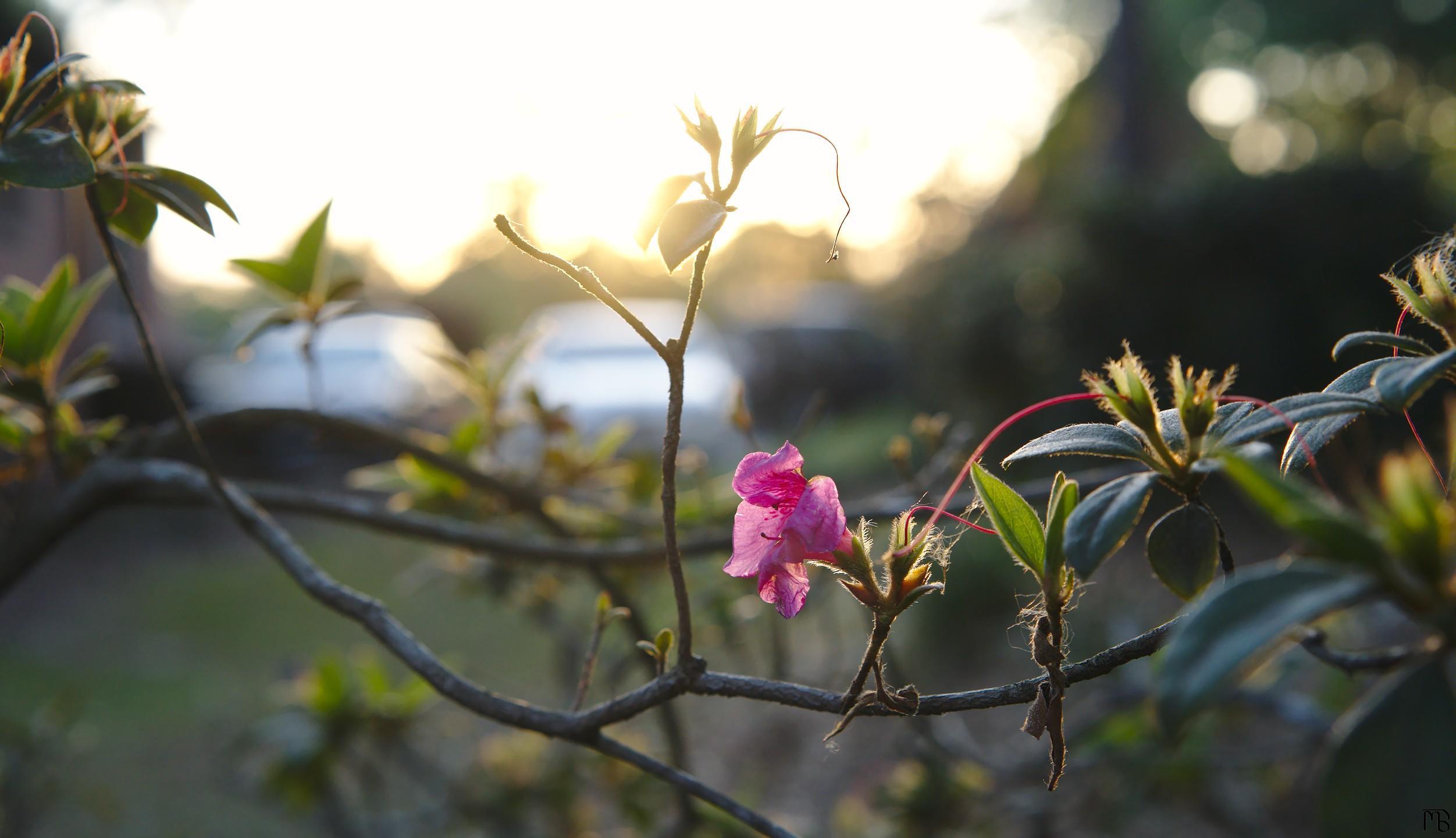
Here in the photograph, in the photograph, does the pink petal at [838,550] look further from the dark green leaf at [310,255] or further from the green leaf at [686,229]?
the dark green leaf at [310,255]

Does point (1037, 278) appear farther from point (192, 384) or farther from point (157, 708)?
point (192, 384)

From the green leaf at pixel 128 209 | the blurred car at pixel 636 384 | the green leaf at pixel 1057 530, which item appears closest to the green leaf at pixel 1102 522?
the green leaf at pixel 1057 530

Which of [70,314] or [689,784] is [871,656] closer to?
[689,784]

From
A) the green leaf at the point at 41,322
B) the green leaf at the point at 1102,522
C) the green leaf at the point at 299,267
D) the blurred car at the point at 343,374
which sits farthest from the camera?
the blurred car at the point at 343,374

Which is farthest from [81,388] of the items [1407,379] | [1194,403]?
[1407,379]

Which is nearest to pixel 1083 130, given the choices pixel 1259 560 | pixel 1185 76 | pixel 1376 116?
pixel 1185 76

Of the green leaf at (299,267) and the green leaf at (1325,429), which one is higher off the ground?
the green leaf at (1325,429)
